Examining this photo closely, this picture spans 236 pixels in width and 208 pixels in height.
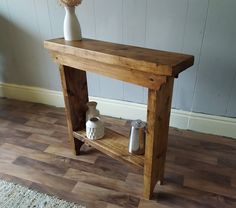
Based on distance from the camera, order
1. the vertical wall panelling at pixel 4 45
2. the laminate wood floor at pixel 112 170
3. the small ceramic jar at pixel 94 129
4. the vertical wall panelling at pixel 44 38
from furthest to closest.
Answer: the vertical wall panelling at pixel 4 45
the vertical wall panelling at pixel 44 38
the small ceramic jar at pixel 94 129
the laminate wood floor at pixel 112 170

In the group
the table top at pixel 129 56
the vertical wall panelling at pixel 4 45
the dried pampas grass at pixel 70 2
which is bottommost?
the vertical wall panelling at pixel 4 45

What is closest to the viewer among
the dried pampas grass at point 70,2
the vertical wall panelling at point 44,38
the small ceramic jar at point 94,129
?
the dried pampas grass at point 70,2

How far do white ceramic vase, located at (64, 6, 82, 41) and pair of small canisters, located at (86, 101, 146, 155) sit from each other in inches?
16.3

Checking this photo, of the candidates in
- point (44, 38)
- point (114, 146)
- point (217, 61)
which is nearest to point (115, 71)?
point (114, 146)

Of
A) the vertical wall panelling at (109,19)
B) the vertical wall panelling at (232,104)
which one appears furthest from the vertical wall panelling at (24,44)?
the vertical wall panelling at (232,104)

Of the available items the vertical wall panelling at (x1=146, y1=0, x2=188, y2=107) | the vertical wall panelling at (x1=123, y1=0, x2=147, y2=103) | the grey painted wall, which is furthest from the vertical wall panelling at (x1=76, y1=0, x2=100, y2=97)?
the vertical wall panelling at (x1=146, y1=0, x2=188, y2=107)

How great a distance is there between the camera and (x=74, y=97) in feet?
4.65

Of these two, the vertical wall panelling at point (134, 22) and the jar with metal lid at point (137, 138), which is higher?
the vertical wall panelling at point (134, 22)

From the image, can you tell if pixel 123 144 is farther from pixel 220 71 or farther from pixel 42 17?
pixel 42 17

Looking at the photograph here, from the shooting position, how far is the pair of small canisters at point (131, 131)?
4.05 feet

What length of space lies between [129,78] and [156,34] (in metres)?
0.68

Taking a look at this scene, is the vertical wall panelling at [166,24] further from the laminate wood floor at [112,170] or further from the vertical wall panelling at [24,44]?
the vertical wall panelling at [24,44]

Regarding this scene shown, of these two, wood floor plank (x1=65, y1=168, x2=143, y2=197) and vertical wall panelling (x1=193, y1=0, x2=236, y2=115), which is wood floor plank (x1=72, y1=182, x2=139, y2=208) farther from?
vertical wall panelling (x1=193, y1=0, x2=236, y2=115)

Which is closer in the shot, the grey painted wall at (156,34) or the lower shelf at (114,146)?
the lower shelf at (114,146)
